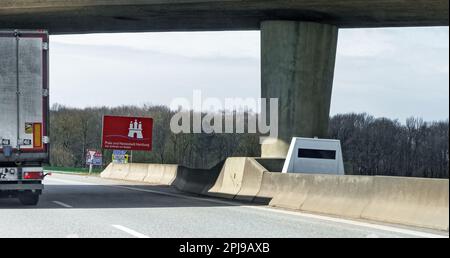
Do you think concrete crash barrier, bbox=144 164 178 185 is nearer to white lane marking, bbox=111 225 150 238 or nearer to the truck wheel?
the truck wheel

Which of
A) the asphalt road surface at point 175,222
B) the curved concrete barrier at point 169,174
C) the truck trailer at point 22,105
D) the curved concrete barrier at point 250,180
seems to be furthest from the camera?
the curved concrete barrier at point 169,174

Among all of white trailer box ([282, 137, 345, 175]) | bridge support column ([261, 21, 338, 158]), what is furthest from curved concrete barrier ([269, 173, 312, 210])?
bridge support column ([261, 21, 338, 158])

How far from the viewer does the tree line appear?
349 ft

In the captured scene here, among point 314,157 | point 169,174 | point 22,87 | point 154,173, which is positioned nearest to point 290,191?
point 314,157

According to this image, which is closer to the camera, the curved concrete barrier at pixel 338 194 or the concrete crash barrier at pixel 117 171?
the curved concrete barrier at pixel 338 194

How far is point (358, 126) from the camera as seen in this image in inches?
4464

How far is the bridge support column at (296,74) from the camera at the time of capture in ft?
80.2

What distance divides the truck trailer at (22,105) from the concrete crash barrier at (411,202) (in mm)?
8051

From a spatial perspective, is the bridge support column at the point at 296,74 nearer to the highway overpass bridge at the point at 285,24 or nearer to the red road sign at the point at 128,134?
the highway overpass bridge at the point at 285,24

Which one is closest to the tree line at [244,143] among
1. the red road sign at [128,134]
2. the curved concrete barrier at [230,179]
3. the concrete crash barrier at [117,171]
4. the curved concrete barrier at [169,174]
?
the red road sign at [128,134]

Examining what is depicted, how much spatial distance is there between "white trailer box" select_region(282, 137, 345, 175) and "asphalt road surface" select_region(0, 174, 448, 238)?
231 centimetres

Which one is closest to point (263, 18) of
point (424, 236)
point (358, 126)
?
point (424, 236)

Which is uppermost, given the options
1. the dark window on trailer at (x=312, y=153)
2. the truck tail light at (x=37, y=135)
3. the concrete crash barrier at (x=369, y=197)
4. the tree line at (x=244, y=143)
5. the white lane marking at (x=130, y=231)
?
the truck tail light at (x=37, y=135)

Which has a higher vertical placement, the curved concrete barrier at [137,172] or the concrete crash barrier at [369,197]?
the concrete crash barrier at [369,197]
